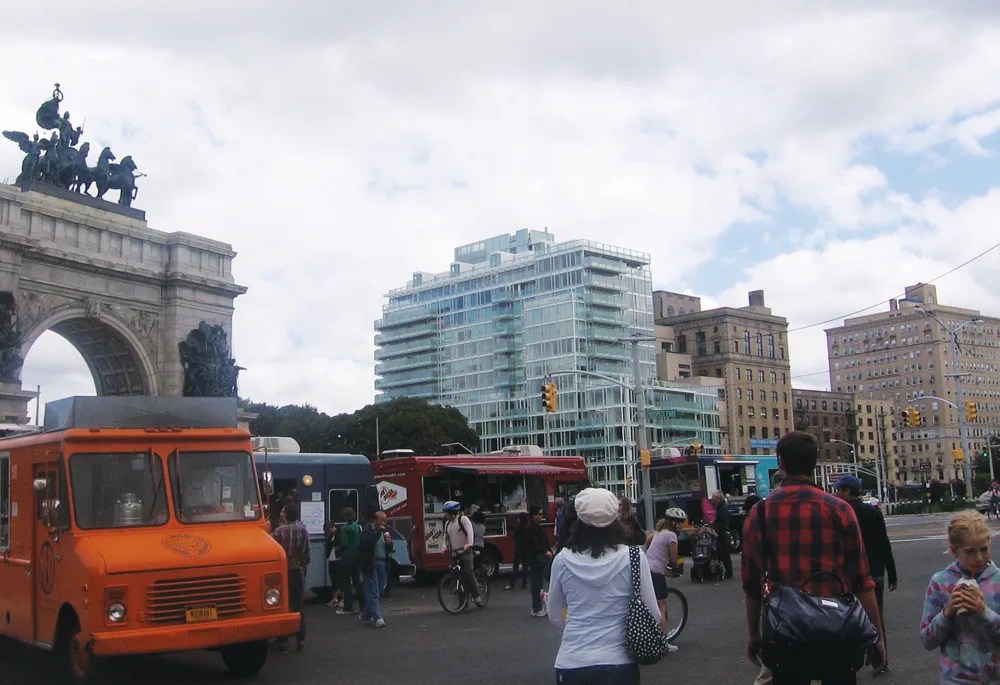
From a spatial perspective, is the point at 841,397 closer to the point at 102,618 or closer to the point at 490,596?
the point at 490,596

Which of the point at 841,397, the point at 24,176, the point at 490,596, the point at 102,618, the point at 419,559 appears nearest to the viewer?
the point at 102,618

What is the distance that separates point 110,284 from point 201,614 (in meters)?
34.4

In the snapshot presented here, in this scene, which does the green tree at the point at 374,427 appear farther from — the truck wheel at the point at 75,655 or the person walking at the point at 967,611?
the person walking at the point at 967,611

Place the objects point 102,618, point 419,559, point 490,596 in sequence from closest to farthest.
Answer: point 102,618
point 490,596
point 419,559

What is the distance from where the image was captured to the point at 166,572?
401 inches

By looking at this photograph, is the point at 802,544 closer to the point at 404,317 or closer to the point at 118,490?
the point at 118,490

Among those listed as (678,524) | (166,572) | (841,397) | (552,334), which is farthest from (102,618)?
(841,397)

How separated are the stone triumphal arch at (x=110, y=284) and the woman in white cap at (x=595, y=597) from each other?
35.6 metres

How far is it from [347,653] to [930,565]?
13451 millimetres

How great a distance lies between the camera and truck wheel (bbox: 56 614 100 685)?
1012 centimetres

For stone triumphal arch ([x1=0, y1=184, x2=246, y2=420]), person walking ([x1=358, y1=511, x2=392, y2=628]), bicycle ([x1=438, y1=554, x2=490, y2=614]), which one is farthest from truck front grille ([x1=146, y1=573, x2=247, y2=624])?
stone triumphal arch ([x1=0, y1=184, x2=246, y2=420])

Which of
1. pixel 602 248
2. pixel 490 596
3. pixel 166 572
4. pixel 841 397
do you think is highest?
pixel 602 248

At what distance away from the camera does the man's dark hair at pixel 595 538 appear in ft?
16.7

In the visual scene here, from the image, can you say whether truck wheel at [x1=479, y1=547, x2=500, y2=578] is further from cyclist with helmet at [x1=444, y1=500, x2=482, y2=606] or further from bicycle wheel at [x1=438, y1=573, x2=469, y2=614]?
bicycle wheel at [x1=438, y1=573, x2=469, y2=614]
